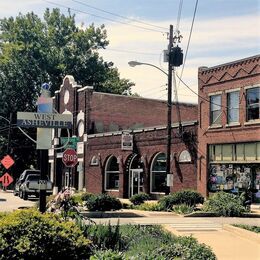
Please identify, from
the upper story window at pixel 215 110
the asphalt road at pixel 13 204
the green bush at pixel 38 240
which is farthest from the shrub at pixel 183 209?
the green bush at pixel 38 240

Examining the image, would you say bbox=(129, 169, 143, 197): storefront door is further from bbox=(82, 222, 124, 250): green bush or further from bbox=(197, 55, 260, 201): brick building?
bbox=(82, 222, 124, 250): green bush

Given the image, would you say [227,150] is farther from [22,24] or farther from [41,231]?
[22,24]

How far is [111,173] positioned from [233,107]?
1510 cm

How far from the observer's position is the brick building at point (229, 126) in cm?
2859

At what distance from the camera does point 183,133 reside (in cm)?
3353

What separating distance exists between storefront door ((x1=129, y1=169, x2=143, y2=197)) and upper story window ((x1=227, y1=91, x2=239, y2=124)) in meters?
10.1

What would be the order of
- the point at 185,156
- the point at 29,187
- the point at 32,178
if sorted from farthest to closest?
1. the point at 32,178
2. the point at 29,187
3. the point at 185,156

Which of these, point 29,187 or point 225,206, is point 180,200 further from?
point 29,187

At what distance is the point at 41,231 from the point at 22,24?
60.6 m

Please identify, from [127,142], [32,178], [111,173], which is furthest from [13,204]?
[111,173]

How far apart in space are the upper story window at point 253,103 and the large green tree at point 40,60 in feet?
A: 121

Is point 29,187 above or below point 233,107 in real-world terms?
below

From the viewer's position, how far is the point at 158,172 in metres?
36.7

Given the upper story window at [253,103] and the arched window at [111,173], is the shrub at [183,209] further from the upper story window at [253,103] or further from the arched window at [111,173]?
the arched window at [111,173]
